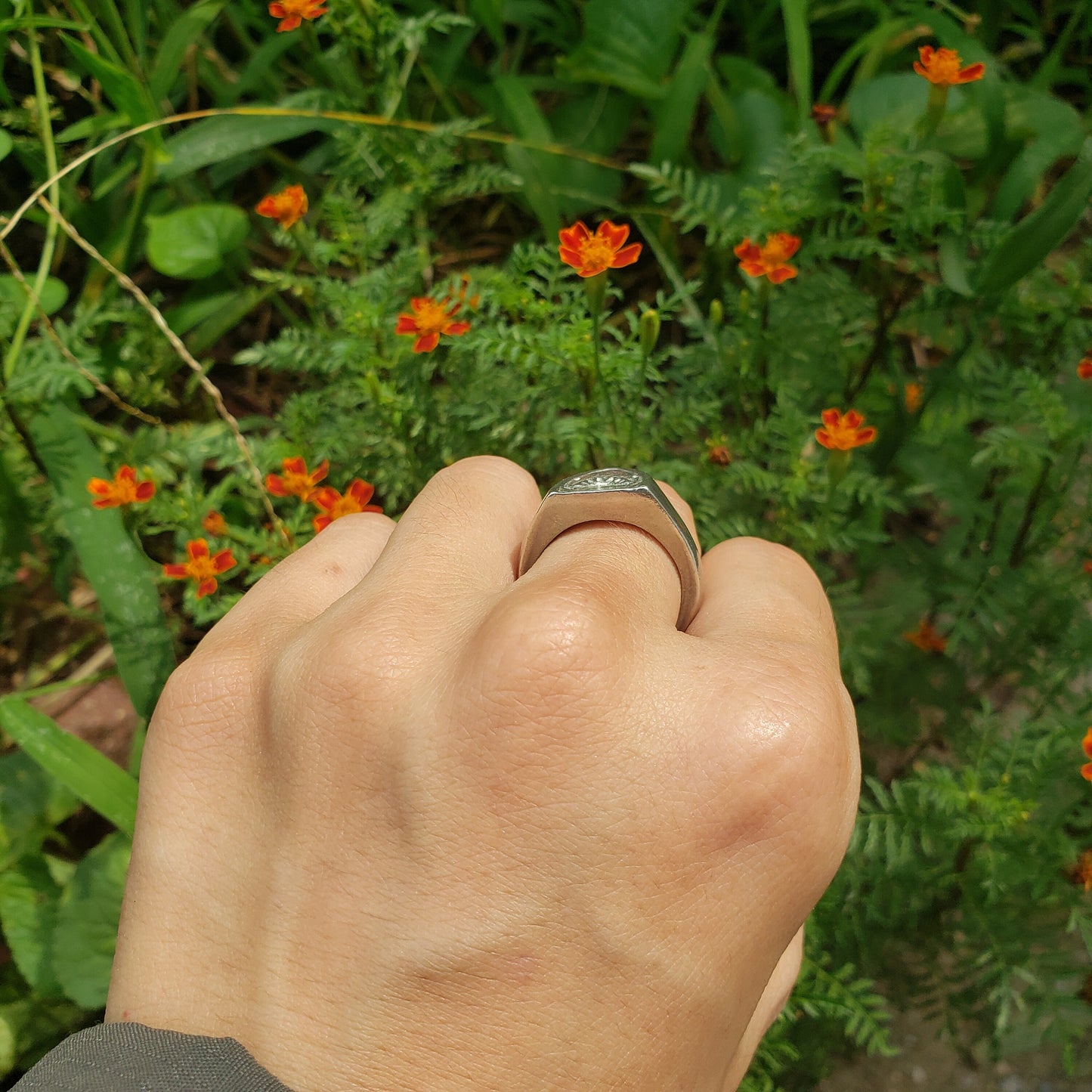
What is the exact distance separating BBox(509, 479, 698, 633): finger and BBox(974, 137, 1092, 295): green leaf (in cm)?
101

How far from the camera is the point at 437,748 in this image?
1.04 meters

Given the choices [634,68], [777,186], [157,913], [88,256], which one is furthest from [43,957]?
[634,68]

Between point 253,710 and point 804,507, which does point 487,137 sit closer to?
point 804,507

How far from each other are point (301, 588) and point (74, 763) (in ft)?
2.55

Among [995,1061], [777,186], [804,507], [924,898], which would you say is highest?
[777,186]

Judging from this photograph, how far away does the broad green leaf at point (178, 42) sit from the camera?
7.42 feet

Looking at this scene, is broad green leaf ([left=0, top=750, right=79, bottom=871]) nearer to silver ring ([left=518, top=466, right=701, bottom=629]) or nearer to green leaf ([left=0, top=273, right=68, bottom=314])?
green leaf ([left=0, top=273, right=68, bottom=314])

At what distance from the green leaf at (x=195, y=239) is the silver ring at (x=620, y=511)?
54.7 inches

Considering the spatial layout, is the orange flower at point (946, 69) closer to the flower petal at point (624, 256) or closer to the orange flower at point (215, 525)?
the flower petal at point (624, 256)

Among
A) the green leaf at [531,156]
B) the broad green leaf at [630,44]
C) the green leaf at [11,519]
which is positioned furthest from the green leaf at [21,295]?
the broad green leaf at [630,44]

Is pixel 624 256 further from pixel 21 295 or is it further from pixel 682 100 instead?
pixel 21 295

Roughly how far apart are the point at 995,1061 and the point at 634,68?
2438mm

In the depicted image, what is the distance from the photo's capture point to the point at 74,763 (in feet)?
5.81

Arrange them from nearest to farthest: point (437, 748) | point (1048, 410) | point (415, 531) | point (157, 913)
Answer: point (437, 748) < point (157, 913) < point (415, 531) < point (1048, 410)
